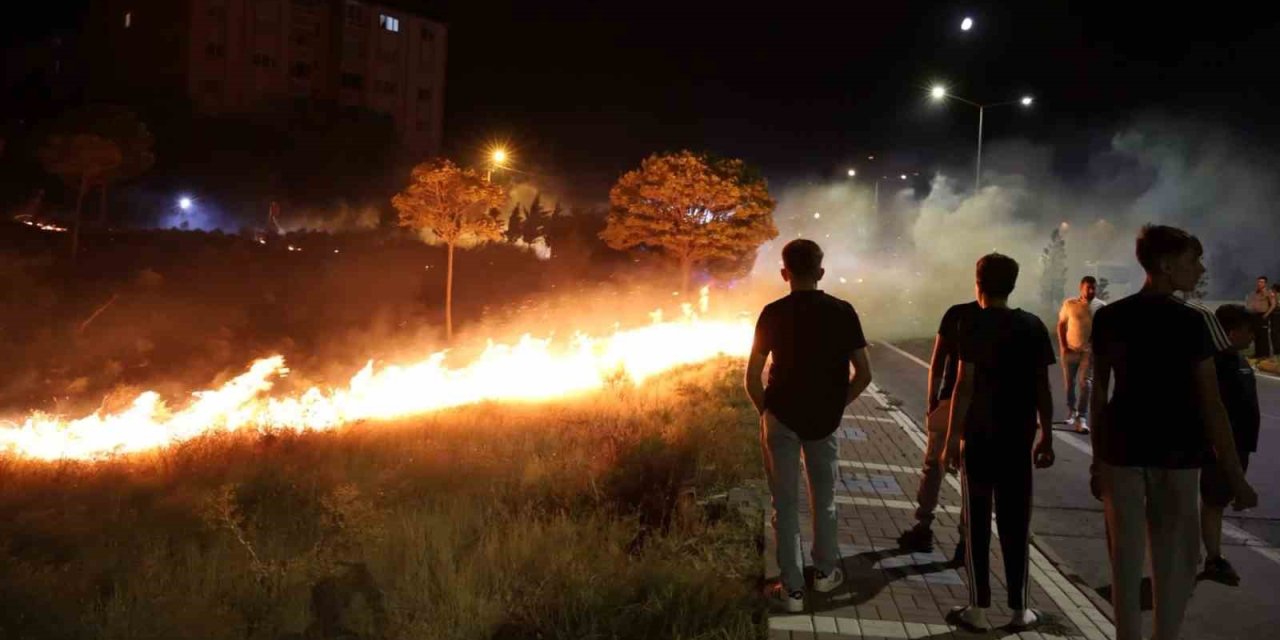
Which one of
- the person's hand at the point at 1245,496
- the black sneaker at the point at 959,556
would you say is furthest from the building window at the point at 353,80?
the person's hand at the point at 1245,496

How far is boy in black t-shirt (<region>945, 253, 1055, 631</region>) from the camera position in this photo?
4.71 meters

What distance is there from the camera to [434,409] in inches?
507

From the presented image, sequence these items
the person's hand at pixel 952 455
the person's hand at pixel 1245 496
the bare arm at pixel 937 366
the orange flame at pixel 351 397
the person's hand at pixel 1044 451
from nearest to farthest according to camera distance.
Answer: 1. the person's hand at pixel 1245 496
2. the person's hand at pixel 1044 451
3. the person's hand at pixel 952 455
4. the bare arm at pixel 937 366
5. the orange flame at pixel 351 397

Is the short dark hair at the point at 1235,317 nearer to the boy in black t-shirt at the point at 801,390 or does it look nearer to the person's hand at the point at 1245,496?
the person's hand at the point at 1245,496

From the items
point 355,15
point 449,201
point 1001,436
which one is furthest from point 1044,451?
point 355,15

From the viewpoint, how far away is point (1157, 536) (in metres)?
3.94

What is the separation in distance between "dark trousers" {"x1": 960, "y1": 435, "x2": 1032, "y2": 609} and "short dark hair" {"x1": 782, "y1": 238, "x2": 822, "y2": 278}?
125cm

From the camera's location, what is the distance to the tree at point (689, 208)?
28734 mm

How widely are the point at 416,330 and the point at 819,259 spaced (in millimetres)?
21327

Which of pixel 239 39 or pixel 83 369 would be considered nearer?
pixel 83 369

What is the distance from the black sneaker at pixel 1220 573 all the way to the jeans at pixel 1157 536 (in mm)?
2234

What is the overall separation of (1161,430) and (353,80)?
5857cm

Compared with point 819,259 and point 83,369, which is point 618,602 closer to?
point 819,259

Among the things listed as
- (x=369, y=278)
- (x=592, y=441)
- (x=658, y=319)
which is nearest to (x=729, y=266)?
(x=658, y=319)
